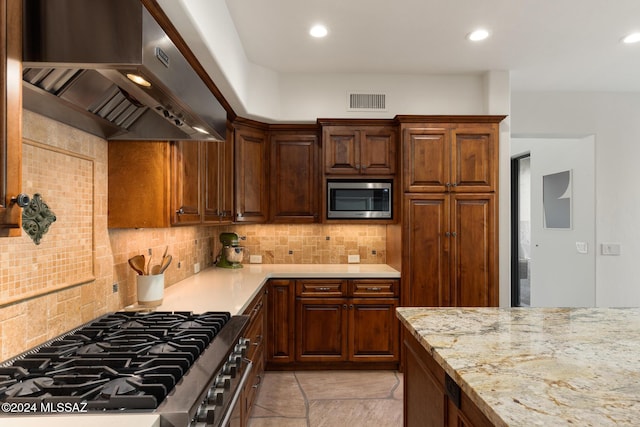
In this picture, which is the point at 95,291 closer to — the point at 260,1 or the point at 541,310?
the point at 260,1

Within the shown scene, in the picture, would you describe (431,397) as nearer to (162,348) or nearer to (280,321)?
(162,348)

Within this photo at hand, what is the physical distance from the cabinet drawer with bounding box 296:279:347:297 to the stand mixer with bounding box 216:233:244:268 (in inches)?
27.0

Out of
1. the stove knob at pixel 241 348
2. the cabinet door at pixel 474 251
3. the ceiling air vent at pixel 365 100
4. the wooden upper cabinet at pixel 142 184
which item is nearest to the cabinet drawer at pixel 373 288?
the cabinet door at pixel 474 251

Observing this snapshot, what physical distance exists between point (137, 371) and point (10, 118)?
2.53ft

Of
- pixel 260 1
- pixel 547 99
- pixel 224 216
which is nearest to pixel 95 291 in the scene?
pixel 224 216

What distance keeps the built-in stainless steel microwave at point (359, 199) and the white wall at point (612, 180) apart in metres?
1.62

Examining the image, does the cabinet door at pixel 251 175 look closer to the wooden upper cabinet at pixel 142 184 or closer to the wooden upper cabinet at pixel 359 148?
the wooden upper cabinet at pixel 359 148

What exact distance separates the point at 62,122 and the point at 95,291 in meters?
Answer: 0.81

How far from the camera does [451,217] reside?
11.8 feet

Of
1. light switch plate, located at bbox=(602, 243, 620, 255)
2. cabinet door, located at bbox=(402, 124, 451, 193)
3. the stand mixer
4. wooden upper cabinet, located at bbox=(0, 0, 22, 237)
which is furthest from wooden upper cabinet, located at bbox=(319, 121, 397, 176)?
wooden upper cabinet, located at bbox=(0, 0, 22, 237)

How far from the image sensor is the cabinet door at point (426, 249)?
359 cm

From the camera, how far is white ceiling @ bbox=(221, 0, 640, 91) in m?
2.63

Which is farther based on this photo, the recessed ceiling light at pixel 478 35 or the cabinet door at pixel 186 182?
the recessed ceiling light at pixel 478 35

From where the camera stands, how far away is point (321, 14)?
274cm
